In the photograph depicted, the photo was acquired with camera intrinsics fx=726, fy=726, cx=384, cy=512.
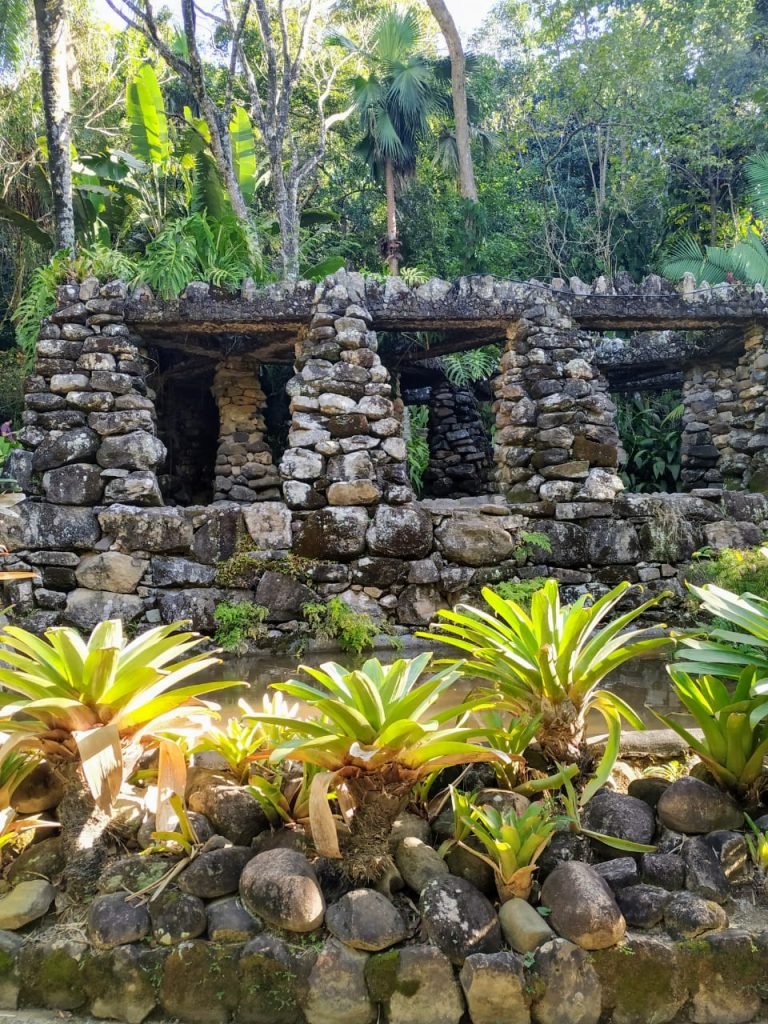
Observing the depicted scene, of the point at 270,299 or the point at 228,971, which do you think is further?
the point at 270,299

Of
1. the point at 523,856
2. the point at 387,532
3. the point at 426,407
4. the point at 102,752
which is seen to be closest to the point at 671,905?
the point at 523,856

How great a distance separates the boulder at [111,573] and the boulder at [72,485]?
0.53 meters

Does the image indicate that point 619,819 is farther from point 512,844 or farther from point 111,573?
point 111,573

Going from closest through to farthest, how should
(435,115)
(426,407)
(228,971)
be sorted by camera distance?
(228,971), (426,407), (435,115)

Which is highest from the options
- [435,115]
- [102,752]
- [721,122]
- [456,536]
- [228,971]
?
[435,115]

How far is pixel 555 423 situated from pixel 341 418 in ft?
6.65

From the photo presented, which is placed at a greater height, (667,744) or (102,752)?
(102,752)

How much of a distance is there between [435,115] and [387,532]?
13347 millimetres

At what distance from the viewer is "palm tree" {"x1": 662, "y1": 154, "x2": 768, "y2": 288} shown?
10.6 meters

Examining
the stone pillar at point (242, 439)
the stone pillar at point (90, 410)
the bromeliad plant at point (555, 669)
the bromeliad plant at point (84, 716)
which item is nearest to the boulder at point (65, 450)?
the stone pillar at point (90, 410)

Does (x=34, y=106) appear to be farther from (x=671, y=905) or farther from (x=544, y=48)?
(x=671, y=905)

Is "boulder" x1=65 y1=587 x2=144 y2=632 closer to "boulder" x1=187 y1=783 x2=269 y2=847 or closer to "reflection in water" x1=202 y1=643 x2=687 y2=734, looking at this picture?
"reflection in water" x1=202 y1=643 x2=687 y2=734

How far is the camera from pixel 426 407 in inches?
440

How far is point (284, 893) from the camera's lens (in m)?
2.03
